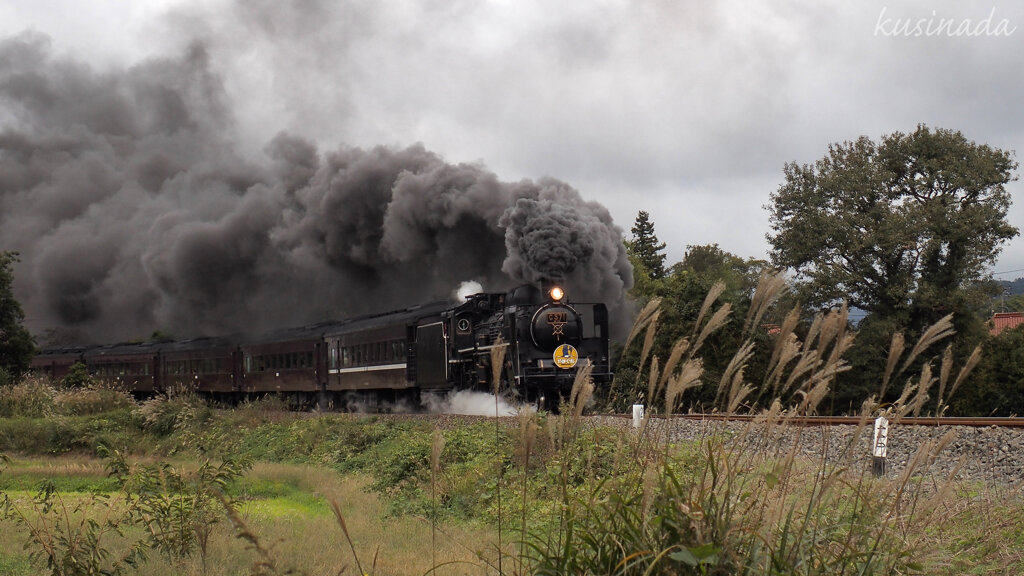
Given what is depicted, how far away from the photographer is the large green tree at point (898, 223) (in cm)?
3247

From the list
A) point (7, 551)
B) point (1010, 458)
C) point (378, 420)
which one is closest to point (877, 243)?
point (378, 420)

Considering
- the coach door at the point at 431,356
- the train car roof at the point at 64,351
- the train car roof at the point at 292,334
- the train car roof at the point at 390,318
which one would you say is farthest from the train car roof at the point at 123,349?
the coach door at the point at 431,356

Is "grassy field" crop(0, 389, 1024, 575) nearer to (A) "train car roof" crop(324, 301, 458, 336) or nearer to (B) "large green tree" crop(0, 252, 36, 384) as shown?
(A) "train car roof" crop(324, 301, 458, 336)

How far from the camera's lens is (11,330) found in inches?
1208

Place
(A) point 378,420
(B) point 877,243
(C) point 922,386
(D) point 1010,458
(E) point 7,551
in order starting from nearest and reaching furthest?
(C) point 922,386 < (E) point 7,551 < (D) point 1010,458 < (A) point 378,420 < (B) point 877,243

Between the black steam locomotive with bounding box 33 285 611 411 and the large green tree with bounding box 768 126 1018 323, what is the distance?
628 inches

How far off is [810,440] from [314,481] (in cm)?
657

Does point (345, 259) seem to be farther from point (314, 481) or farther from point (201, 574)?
point (201, 574)

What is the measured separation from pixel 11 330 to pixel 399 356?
614 inches

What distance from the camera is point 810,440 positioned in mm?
12016

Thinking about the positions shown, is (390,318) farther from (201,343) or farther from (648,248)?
(648,248)

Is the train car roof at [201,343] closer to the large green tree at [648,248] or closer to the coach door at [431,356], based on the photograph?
the coach door at [431,356]

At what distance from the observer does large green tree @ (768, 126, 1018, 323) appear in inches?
1278

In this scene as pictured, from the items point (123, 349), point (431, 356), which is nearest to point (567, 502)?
point (431, 356)
